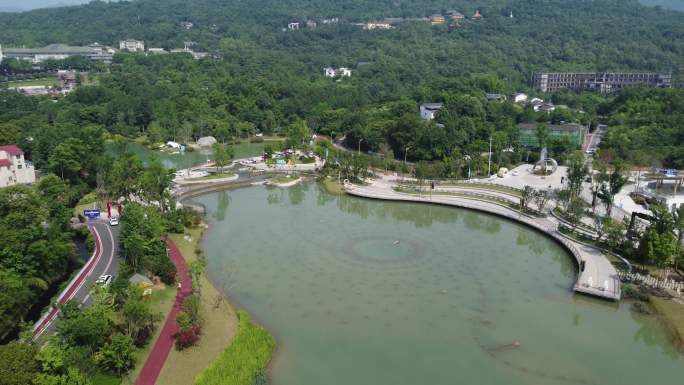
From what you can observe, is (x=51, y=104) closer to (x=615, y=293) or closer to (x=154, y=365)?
(x=154, y=365)

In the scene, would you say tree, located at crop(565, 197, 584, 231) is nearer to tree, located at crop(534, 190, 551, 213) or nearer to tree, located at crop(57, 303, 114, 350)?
tree, located at crop(534, 190, 551, 213)

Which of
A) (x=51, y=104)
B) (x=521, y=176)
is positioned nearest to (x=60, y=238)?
(x=521, y=176)

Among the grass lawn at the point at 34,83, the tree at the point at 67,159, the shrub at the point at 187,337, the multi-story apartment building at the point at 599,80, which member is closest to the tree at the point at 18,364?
the shrub at the point at 187,337

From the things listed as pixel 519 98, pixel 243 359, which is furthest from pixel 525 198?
pixel 519 98

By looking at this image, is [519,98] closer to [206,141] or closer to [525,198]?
[206,141]

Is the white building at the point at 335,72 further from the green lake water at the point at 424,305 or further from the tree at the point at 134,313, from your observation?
the tree at the point at 134,313

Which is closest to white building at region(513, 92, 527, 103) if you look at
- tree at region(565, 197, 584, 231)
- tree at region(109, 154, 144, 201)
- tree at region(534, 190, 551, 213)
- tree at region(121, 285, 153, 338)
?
tree at region(534, 190, 551, 213)
